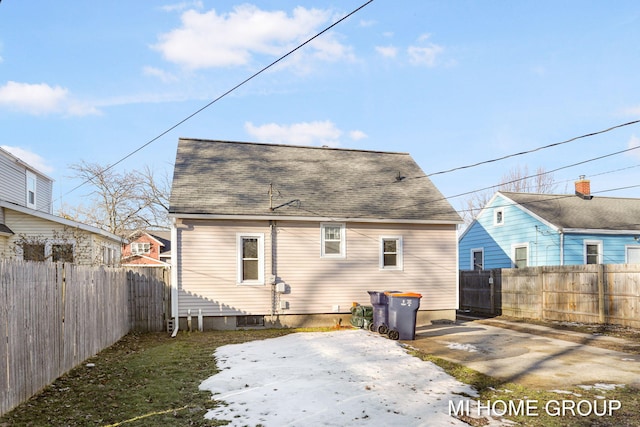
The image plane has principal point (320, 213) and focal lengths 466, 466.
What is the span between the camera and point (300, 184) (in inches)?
671

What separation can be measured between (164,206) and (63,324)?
2879 centimetres

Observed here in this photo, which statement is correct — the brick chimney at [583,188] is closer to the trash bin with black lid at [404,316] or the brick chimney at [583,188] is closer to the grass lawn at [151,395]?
the trash bin with black lid at [404,316]

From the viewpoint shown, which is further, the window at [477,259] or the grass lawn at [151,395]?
the window at [477,259]

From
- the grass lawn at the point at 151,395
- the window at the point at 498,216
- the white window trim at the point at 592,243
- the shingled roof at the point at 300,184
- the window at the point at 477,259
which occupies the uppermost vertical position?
the shingled roof at the point at 300,184

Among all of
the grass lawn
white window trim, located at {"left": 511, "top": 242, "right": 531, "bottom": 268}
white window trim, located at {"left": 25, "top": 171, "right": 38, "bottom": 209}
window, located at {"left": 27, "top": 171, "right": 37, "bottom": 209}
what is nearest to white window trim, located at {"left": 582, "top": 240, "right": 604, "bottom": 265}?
white window trim, located at {"left": 511, "top": 242, "right": 531, "bottom": 268}

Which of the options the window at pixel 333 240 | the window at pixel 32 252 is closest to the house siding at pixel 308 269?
the window at pixel 333 240

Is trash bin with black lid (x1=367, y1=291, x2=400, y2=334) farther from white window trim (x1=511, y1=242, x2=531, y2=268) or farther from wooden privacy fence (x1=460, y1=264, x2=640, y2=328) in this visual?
white window trim (x1=511, y1=242, x2=531, y2=268)

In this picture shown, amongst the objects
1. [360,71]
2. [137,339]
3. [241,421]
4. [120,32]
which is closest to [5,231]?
[137,339]

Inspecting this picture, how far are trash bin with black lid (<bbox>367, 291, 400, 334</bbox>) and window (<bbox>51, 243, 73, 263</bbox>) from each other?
11780 mm

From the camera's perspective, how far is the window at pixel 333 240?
1562 centimetres

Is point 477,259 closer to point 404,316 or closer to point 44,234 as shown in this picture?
point 404,316

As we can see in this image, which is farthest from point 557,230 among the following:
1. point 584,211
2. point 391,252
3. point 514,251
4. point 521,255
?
point 391,252

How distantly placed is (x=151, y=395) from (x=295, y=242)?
28.3ft

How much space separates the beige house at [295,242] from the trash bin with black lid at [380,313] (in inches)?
77.6
